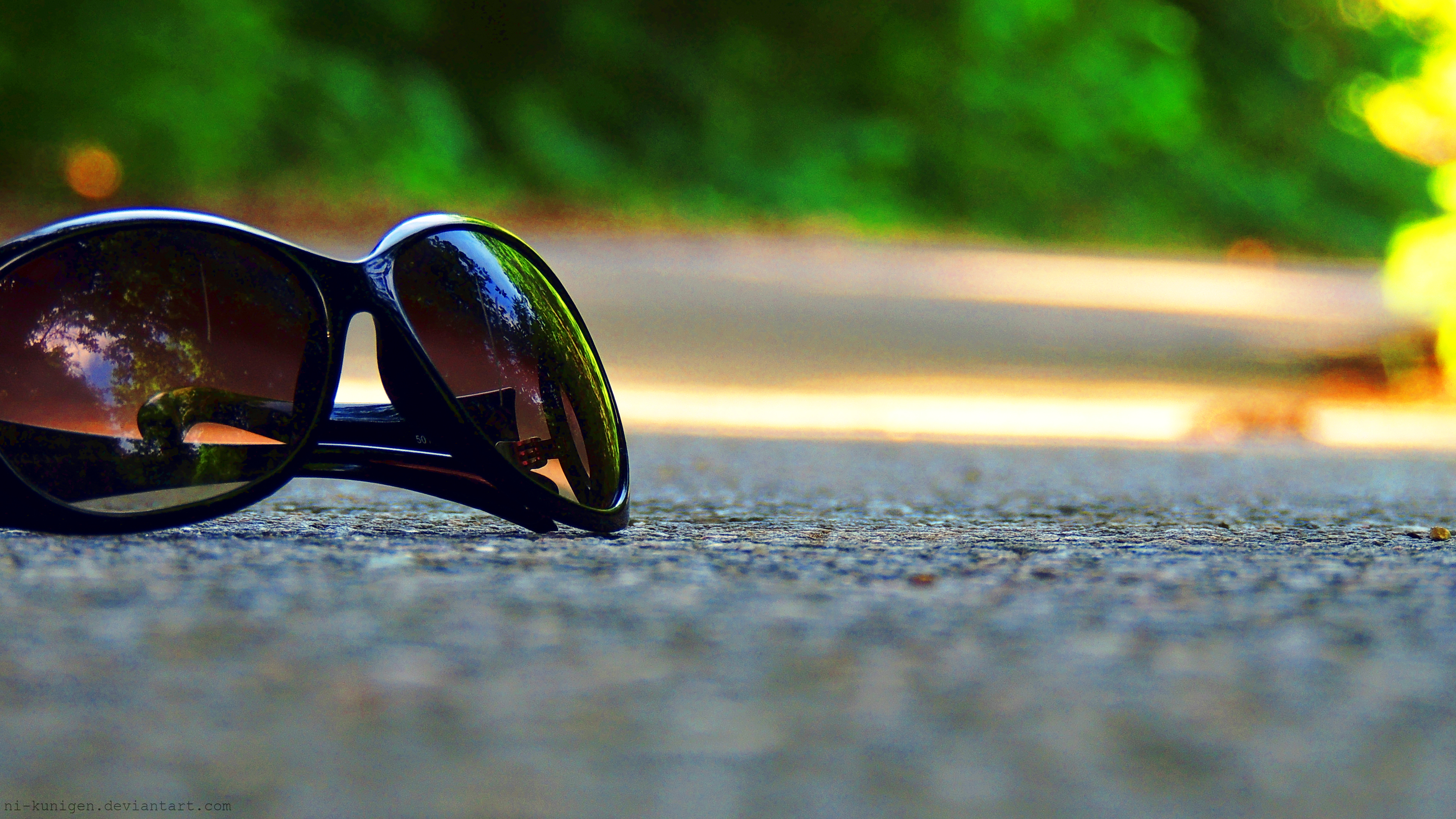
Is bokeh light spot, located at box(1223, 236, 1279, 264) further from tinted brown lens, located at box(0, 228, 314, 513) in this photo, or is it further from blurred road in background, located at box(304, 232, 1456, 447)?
tinted brown lens, located at box(0, 228, 314, 513)

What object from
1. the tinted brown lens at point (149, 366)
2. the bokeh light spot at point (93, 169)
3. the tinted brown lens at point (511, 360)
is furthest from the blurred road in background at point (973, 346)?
the bokeh light spot at point (93, 169)

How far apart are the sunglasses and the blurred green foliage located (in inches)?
393

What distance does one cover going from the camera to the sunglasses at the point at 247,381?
1791 millimetres

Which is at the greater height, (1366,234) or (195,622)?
(1366,234)

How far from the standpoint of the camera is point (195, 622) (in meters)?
1.34

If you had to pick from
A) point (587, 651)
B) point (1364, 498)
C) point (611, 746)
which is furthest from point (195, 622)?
point (1364, 498)

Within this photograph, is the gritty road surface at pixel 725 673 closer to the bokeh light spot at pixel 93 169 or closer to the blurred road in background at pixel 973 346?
the blurred road in background at pixel 973 346

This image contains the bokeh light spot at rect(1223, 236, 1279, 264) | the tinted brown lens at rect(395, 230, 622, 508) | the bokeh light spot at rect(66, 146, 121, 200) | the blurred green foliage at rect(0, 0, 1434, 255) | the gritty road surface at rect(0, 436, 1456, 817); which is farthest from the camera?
the bokeh light spot at rect(1223, 236, 1279, 264)

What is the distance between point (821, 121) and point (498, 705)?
54.8 ft

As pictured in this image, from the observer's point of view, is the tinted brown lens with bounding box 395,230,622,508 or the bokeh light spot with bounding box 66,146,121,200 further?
the bokeh light spot with bounding box 66,146,121,200

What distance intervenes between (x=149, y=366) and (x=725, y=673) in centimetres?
99

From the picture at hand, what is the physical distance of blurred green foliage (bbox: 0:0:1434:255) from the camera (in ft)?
39.4

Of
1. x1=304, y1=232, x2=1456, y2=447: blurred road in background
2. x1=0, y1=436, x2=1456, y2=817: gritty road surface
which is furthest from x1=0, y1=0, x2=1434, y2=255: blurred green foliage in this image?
x1=0, y1=436, x2=1456, y2=817: gritty road surface

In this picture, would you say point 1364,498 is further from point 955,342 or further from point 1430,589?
point 955,342
